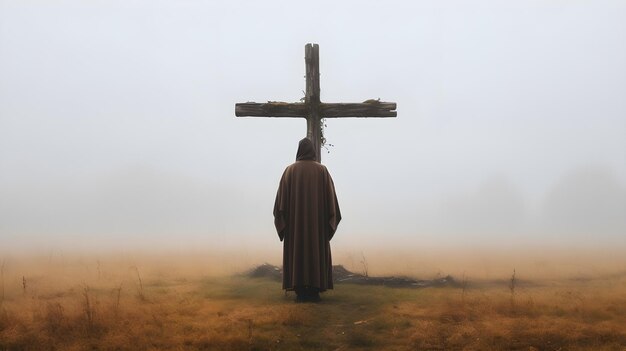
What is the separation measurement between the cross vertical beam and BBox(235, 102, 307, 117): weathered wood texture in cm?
15

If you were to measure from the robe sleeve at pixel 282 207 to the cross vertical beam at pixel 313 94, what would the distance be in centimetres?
146

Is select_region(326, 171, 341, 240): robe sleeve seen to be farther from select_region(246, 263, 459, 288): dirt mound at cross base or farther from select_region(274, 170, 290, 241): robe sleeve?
select_region(246, 263, 459, 288): dirt mound at cross base

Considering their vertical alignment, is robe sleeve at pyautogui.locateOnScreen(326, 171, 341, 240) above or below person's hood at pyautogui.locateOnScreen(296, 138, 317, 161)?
below

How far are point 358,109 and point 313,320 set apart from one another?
4.35m

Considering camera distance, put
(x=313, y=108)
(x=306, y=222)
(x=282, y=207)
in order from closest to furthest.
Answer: (x=306, y=222) → (x=282, y=207) → (x=313, y=108)

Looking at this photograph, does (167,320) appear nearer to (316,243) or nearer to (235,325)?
(235,325)

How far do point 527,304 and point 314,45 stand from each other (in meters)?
5.75

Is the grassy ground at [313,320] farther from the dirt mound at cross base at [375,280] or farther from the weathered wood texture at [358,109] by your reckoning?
the weathered wood texture at [358,109]

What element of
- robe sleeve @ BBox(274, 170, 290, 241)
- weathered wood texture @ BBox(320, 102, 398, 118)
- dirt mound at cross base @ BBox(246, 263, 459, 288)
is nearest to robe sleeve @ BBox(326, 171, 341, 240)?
robe sleeve @ BBox(274, 170, 290, 241)

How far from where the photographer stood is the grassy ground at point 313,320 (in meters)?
6.82

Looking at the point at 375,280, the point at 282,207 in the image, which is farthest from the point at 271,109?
the point at 375,280

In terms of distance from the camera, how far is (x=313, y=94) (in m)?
10.6

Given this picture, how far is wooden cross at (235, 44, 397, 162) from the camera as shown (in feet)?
34.6

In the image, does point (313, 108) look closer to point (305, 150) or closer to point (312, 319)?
point (305, 150)
